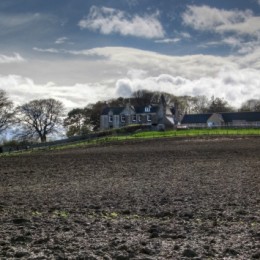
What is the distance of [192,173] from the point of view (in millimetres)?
23688

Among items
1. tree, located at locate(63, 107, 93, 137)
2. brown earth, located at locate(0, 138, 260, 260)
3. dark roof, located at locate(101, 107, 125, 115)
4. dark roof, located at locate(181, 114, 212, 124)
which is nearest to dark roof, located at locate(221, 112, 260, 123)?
dark roof, located at locate(181, 114, 212, 124)

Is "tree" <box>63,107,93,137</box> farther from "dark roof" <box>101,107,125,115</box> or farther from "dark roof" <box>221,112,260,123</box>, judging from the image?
"dark roof" <box>221,112,260,123</box>

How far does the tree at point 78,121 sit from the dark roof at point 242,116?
43679mm

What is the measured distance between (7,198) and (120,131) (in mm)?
90484

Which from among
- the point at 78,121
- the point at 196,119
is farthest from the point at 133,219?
the point at 196,119

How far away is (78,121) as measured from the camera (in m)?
138

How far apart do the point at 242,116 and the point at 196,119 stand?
14789 millimetres

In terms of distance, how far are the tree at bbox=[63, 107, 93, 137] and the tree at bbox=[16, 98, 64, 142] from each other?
9211 millimetres

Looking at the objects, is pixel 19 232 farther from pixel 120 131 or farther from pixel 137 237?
pixel 120 131

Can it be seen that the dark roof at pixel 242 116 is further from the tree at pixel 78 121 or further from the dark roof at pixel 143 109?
the tree at pixel 78 121

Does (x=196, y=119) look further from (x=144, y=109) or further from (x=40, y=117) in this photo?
(x=40, y=117)

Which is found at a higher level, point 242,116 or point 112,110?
point 112,110

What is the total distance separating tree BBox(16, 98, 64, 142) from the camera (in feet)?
375

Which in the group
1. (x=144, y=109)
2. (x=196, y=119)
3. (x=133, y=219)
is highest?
(x=144, y=109)
